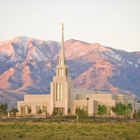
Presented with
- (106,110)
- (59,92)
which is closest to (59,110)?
(59,92)

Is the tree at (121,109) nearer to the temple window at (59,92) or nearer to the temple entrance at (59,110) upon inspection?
the temple entrance at (59,110)

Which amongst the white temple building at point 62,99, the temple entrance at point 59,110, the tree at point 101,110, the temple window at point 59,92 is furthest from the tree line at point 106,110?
the temple window at point 59,92

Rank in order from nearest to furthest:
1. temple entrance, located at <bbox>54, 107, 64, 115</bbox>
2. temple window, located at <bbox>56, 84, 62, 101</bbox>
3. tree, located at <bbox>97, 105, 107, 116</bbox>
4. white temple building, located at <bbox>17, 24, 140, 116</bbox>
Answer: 1. tree, located at <bbox>97, 105, 107, 116</bbox>
2. white temple building, located at <bbox>17, 24, 140, 116</bbox>
3. temple entrance, located at <bbox>54, 107, 64, 115</bbox>
4. temple window, located at <bbox>56, 84, 62, 101</bbox>

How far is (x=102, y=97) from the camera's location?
184375 mm

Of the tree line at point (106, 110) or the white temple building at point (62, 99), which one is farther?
the white temple building at point (62, 99)

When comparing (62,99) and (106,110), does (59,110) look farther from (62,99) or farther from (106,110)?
(106,110)

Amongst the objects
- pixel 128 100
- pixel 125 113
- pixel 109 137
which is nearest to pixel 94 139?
pixel 109 137

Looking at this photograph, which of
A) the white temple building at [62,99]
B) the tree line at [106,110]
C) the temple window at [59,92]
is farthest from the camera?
the temple window at [59,92]

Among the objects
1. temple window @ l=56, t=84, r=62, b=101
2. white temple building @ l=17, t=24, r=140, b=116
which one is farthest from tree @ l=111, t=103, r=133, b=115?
temple window @ l=56, t=84, r=62, b=101

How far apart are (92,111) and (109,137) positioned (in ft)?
352

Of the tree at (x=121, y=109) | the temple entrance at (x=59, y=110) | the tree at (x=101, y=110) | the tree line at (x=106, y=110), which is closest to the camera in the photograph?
the tree line at (x=106, y=110)

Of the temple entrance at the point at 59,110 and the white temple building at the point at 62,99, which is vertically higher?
the white temple building at the point at 62,99

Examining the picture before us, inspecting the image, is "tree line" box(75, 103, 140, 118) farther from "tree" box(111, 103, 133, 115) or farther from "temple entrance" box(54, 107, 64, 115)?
"temple entrance" box(54, 107, 64, 115)

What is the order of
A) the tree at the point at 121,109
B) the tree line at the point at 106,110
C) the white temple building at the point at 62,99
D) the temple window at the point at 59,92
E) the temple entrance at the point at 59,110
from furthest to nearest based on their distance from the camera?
the temple window at the point at 59,92 < the temple entrance at the point at 59,110 < the white temple building at the point at 62,99 < the tree at the point at 121,109 < the tree line at the point at 106,110
